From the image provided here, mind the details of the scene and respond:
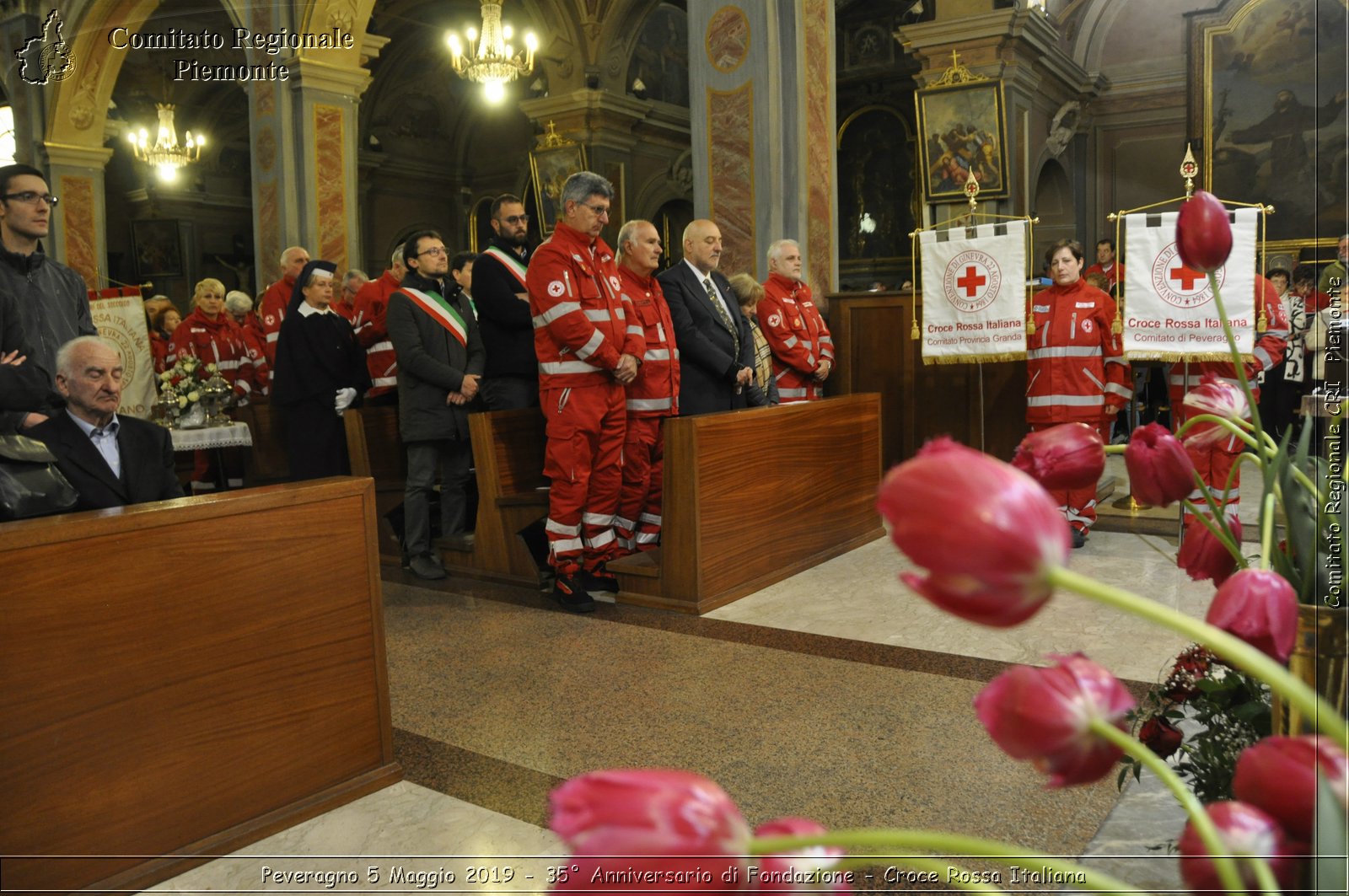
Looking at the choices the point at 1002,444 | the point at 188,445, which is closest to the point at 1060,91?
the point at 1002,444

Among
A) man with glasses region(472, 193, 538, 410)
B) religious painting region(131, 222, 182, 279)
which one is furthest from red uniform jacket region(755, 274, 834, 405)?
religious painting region(131, 222, 182, 279)

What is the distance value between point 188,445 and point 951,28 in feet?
29.6

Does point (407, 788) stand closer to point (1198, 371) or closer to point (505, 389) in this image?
point (505, 389)

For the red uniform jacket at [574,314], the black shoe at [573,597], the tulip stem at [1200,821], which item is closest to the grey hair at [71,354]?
the red uniform jacket at [574,314]

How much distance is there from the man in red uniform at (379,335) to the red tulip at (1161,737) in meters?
6.16

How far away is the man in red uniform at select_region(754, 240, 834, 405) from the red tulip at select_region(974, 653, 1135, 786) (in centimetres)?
578

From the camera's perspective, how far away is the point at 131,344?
7.01m

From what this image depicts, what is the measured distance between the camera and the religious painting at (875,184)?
57.6 ft

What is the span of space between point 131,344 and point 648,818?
7.58m

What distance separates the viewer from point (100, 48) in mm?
13672

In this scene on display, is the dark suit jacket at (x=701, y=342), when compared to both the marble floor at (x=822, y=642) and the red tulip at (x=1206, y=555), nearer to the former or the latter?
the marble floor at (x=822, y=642)

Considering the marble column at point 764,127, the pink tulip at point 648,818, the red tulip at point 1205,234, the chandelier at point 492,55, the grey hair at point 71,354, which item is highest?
the chandelier at point 492,55

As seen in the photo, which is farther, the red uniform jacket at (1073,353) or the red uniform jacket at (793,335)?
the red uniform jacket at (793,335)

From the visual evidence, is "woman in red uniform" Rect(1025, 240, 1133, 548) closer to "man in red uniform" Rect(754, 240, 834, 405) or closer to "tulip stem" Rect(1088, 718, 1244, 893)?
"man in red uniform" Rect(754, 240, 834, 405)
